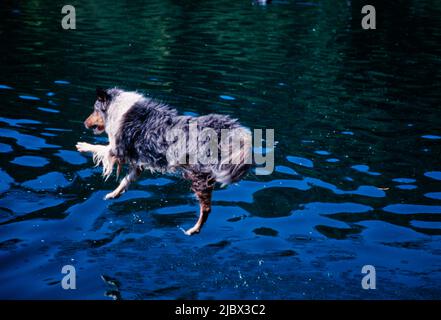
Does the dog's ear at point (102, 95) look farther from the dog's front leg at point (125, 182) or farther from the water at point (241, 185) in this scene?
the water at point (241, 185)

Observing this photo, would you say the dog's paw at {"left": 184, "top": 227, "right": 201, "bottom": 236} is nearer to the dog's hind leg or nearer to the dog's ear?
the dog's hind leg

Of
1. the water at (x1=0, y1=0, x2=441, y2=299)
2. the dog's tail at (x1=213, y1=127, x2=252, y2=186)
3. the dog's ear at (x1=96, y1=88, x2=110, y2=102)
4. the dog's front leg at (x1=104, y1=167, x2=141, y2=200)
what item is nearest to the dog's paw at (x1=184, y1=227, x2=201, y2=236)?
the water at (x1=0, y1=0, x2=441, y2=299)

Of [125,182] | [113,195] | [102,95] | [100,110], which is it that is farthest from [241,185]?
[102,95]

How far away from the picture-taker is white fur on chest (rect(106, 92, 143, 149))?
835cm

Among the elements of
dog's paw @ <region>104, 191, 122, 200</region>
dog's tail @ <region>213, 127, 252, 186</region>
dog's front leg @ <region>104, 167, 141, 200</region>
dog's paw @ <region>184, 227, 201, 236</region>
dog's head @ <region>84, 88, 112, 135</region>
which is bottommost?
dog's paw @ <region>184, 227, 201, 236</region>

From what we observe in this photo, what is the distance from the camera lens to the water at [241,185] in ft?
23.0

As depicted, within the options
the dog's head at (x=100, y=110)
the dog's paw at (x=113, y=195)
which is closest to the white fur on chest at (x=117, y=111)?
the dog's head at (x=100, y=110)

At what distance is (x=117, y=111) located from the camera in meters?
8.42

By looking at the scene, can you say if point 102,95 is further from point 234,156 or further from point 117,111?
point 234,156

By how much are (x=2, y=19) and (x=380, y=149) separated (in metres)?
23.2

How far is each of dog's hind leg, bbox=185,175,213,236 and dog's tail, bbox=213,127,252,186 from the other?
0.33 meters

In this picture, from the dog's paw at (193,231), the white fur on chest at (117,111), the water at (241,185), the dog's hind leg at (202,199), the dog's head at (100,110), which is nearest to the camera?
the water at (241,185)

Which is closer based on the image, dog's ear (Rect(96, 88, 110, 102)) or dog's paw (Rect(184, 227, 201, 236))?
dog's paw (Rect(184, 227, 201, 236))

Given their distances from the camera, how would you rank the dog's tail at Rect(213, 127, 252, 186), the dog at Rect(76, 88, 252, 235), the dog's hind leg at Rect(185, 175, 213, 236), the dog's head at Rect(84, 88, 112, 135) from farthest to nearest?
the dog's head at Rect(84, 88, 112, 135) → the dog's hind leg at Rect(185, 175, 213, 236) → the dog at Rect(76, 88, 252, 235) → the dog's tail at Rect(213, 127, 252, 186)
